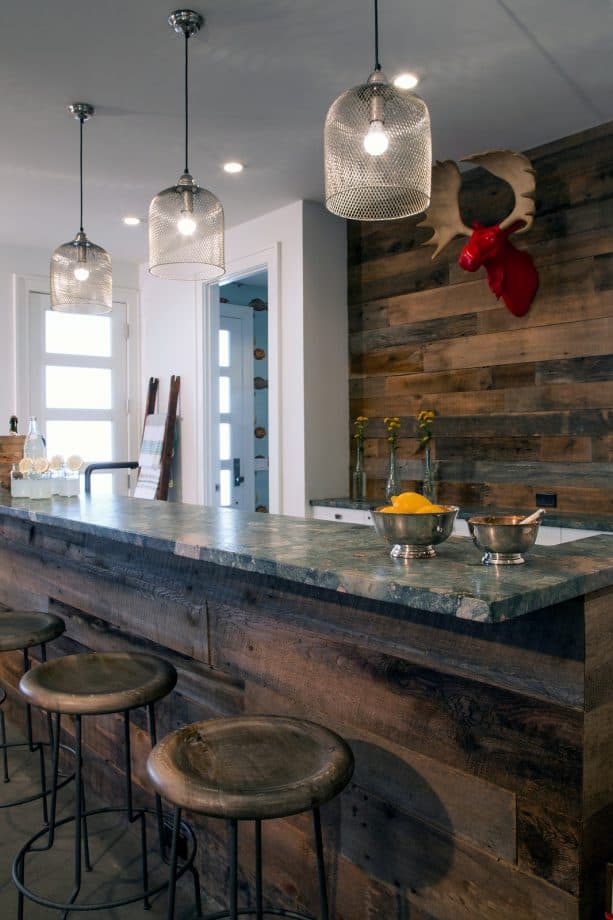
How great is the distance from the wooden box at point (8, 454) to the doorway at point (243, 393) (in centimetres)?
245

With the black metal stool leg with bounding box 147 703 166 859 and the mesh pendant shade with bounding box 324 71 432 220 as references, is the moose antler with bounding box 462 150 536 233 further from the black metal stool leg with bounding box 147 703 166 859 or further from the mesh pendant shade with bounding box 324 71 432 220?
the black metal stool leg with bounding box 147 703 166 859

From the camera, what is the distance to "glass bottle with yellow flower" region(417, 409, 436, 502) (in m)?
3.95

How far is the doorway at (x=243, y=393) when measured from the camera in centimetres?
604

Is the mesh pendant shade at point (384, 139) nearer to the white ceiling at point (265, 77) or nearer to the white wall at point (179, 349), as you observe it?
the white ceiling at point (265, 77)

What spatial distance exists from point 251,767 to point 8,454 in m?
2.68

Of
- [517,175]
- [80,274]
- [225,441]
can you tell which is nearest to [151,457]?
[225,441]

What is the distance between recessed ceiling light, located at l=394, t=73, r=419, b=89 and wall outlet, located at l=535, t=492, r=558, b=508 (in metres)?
1.86

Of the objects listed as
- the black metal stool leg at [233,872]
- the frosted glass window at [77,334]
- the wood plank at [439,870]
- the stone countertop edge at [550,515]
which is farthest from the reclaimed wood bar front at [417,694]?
the frosted glass window at [77,334]

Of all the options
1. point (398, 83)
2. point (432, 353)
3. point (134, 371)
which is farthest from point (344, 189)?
point (134, 371)

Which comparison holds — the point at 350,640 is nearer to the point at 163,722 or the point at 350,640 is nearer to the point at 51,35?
the point at 163,722

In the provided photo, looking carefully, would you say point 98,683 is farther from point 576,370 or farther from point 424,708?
point 576,370

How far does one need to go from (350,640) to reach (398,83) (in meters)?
A: 2.30

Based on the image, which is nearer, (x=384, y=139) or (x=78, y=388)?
(x=384, y=139)

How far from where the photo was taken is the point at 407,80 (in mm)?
2889
